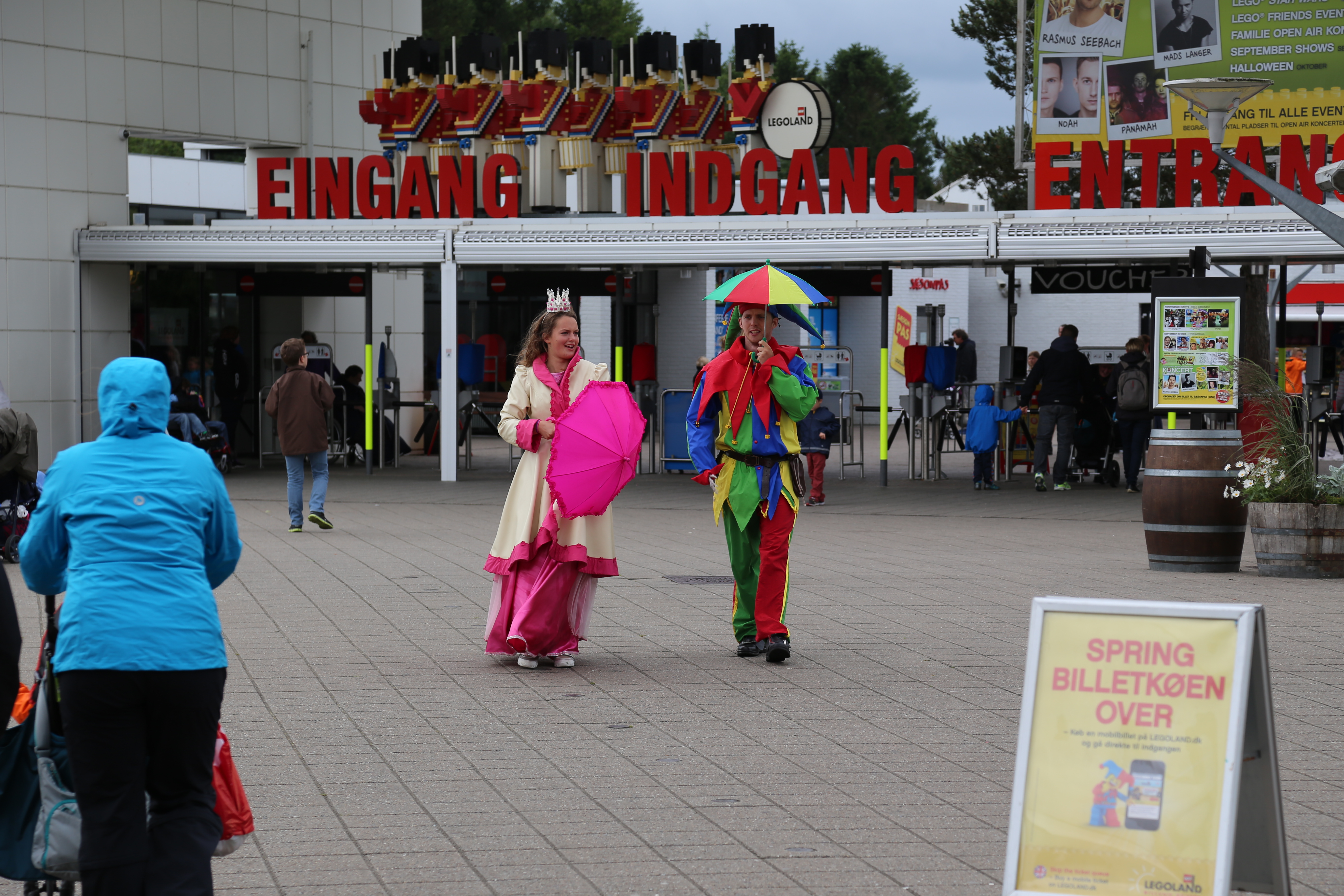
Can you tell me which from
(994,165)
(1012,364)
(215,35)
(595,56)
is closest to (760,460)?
(1012,364)

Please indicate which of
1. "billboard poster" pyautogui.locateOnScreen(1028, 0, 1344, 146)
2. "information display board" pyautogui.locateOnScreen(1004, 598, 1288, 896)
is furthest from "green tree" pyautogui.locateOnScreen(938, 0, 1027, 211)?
"information display board" pyautogui.locateOnScreen(1004, 598, 1288, 896)

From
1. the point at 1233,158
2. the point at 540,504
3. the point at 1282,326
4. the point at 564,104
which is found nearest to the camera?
the point at 540,504

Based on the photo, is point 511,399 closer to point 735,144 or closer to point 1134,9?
point 735,144

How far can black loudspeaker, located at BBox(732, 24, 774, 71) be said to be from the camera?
2281 cm

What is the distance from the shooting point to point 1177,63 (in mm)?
23375

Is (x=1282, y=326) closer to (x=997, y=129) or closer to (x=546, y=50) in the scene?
(x=546, y=50)

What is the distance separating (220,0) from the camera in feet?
82.0

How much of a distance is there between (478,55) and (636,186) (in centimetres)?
416

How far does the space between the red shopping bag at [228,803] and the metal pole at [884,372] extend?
14.5m

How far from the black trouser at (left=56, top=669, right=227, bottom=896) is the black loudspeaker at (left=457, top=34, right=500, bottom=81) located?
20790 mm

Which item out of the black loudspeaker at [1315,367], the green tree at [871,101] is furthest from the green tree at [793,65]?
the black loudspeaker at [1315,367]

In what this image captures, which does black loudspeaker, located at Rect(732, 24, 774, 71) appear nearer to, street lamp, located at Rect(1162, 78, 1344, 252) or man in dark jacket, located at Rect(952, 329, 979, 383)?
man in dark jacket, located at Rect(952, 329, 979, 383)

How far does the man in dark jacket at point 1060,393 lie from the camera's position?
1933cm

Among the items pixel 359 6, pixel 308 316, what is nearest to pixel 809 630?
pixel 308 316
